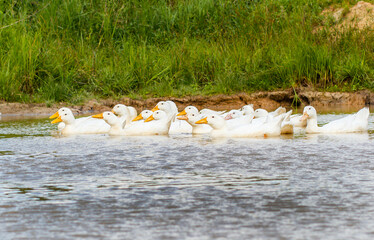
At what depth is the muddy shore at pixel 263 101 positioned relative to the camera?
47.6 ft

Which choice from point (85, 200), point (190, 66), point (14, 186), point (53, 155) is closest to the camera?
point (85, 200)

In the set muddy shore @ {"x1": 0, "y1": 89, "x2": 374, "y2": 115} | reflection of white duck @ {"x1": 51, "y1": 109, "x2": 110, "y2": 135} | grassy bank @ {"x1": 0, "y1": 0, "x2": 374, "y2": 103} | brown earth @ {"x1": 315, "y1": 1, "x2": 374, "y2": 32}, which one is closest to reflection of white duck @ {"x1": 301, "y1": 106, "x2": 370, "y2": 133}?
reflection of white duck @ {"x1": 51, "y1": 109, "x2": 110, "y2": 135}

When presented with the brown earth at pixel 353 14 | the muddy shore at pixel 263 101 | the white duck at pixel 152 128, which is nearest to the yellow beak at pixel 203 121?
the white duck at pixel 152 128

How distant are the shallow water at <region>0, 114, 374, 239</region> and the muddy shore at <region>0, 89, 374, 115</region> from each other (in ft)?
21.0

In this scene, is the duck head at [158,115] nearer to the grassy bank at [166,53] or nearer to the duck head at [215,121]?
the duck head at [215,121]

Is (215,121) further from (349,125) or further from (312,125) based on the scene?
(349,125)

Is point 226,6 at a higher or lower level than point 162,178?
higher

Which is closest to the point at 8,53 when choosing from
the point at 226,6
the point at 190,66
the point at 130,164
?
the point at 190,66

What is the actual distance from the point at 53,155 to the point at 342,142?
3.36 meters

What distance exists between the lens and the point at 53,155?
23.8 ft

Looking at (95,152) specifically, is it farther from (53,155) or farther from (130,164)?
(130,164)

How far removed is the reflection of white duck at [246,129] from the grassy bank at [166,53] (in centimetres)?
630

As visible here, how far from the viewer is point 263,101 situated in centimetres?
1502

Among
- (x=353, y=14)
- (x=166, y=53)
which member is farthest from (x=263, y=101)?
(x=353, y=14)
